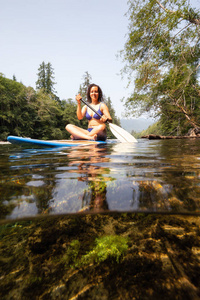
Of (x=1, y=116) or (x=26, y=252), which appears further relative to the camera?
(x=1, y=116)

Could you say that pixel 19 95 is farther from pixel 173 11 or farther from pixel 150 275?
pixel 150 275

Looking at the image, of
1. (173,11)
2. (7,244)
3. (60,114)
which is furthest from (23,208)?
(60,114)

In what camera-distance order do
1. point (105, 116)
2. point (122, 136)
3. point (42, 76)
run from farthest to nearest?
point (42, 76) → point (122, 136) → point (105, 116)

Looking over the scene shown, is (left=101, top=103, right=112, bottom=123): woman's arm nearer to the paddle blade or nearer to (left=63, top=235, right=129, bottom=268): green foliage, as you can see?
the paddle blade

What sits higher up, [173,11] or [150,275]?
[173,11]

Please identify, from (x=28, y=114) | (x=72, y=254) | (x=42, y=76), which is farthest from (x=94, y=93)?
(x=42, y=76)

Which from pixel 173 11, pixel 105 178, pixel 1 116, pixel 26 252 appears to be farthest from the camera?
pixel 1 116

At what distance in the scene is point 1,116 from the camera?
23.0m

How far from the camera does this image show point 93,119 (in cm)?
541

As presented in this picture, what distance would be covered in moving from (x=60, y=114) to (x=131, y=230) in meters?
36.1

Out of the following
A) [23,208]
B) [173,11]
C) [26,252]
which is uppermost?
[173,11]

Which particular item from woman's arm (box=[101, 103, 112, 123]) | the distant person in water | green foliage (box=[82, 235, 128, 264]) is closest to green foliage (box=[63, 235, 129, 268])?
green foliage (box=[82, 235, 128, 264])

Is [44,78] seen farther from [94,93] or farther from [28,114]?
[94,93]

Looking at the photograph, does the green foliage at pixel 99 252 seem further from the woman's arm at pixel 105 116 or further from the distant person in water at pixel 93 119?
the woman's arm at pixel 105 116
